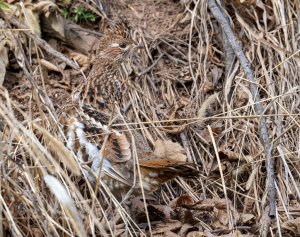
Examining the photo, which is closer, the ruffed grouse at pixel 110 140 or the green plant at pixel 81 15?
the ruffed grouse at pixel 110 140

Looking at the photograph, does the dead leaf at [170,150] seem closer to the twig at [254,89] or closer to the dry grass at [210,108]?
the dry grass at [210,108]

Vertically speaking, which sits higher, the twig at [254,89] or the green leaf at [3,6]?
the green leaf at [3,6]

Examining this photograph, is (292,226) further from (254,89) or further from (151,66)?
(151,66)

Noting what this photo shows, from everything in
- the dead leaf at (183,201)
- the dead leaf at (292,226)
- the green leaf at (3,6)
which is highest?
the green leaf at (3,6)

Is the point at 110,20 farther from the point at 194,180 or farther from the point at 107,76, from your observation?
the point at 194,180

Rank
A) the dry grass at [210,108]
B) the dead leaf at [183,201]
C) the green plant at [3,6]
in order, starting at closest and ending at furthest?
the dry grass at [210,108] < the dead leaf at [183,201] < the green plant at [3,6]

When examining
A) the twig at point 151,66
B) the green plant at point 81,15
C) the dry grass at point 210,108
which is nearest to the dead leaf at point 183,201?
the dry grass at point 210,108
